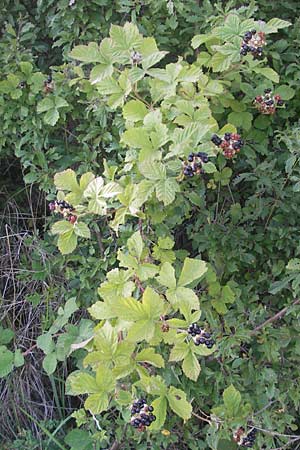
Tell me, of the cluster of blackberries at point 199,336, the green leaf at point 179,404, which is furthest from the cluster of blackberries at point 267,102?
the green leaf at point 179,404

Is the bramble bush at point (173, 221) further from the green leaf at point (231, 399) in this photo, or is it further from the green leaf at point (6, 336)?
the green leaf at point (6, 336)

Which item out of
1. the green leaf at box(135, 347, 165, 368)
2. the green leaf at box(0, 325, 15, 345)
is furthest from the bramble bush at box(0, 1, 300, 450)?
the green leaf at box(0, 325, 15, 345)

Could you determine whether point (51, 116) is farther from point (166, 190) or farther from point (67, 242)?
point (166, 190)

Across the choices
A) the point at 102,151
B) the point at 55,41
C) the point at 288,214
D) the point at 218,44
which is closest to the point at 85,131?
the point at 102,151

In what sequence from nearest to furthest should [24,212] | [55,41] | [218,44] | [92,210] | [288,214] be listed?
1. [92,210]
2. [218,44]
3. [288,214]
4. [55,41]
5. [24,212]

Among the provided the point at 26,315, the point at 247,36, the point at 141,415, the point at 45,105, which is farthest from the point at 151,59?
the point at 26,315

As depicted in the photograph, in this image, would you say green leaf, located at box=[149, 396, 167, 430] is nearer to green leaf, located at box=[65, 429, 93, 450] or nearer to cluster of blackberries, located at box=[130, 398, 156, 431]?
cluster of blackberries, located at box=[130, 398, 156, 431]

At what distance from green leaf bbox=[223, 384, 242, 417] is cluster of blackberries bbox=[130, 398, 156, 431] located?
0.96ft

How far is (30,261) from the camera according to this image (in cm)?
229

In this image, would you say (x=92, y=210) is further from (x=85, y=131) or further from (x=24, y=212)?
(x=24, y=212)

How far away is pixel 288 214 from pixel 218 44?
0.54m

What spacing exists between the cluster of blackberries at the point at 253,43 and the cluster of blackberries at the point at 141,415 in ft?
3.00

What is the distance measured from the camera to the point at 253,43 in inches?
63.3

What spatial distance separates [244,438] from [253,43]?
3.35 feet
